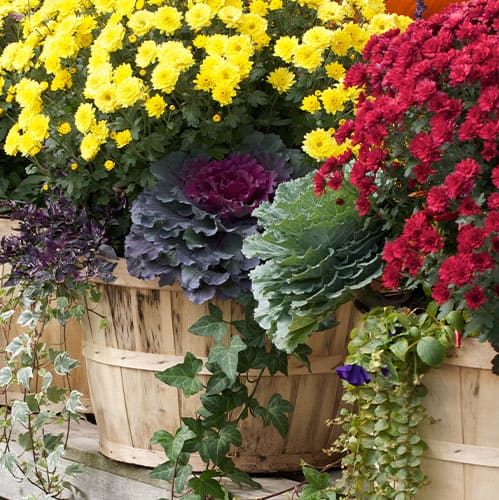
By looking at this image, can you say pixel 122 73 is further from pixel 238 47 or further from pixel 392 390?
pixel 392 390

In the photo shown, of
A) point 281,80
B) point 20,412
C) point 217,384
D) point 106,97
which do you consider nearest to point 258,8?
point 281,80

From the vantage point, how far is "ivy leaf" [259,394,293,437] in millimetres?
2143

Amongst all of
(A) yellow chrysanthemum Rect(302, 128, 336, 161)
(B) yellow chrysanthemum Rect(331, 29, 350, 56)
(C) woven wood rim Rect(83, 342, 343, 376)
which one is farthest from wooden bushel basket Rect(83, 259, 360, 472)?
(B) yellow chrysanthemum Rect(331, 29, 350, 56)

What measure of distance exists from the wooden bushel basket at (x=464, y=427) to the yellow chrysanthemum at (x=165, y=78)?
82 cm

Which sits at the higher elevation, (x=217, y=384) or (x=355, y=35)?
(x=355, y=35)

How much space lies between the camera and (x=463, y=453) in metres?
1.68

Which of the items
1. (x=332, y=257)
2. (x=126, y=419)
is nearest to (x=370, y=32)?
(x=332, y=257)

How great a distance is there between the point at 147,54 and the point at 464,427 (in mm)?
1005

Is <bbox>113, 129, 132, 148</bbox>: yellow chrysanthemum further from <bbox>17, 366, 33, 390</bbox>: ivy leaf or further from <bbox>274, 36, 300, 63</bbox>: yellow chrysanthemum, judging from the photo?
<bbox>17, 366, 33, 390</bbox>: ivy leaf

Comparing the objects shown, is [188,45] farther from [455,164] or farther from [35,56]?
[455,164]

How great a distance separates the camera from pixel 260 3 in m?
2.29

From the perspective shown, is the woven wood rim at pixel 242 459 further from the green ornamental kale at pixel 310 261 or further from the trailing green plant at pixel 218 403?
the green ornamental kale at pixel 310 261

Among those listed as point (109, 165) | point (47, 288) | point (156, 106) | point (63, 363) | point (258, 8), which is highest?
point (258, 8)

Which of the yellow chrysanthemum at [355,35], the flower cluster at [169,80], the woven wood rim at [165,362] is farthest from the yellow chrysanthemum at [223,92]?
Result: the woven wood rim at [165,362]
